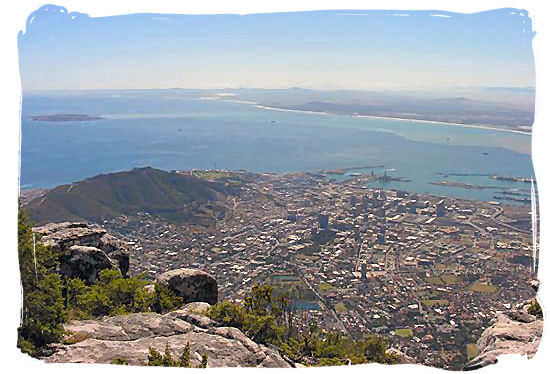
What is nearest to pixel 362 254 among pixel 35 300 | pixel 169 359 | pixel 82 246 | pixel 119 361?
pixel 82 246

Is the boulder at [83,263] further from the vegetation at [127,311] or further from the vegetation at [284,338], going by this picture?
the vegetation at [284,338]

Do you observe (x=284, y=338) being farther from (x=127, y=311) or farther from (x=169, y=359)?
(x=127, y=311)

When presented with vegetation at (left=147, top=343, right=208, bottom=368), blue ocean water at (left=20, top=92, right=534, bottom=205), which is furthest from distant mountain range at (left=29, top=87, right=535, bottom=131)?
vegetation at (left=147, top=343, right=208, bottom=368)

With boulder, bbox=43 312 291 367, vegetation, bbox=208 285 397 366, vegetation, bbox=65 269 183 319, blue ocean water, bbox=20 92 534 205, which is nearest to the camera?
boulder, bbox=43 312 291 367

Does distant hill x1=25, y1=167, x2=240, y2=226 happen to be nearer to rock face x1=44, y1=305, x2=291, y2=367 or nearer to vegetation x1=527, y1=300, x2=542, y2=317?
rock face x1=44, y1=305, x2=291, y2=367

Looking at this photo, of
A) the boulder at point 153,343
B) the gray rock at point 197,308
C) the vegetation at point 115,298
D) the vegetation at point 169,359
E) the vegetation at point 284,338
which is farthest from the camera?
the vegetation at point 115,298

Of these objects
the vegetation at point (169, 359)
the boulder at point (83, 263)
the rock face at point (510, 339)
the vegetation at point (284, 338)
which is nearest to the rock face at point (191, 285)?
the vegetation at point (284, 338)

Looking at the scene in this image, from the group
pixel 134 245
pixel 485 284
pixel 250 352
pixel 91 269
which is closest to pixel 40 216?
pixel 134 245
